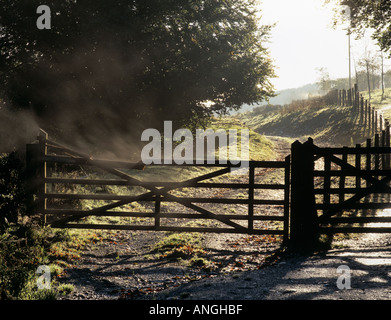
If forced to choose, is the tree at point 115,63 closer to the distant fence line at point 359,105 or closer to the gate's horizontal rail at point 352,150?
the distant fence line at point 359,105

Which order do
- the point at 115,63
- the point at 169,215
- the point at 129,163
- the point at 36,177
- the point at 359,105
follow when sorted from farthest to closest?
the point at 359,105
the point at 115,63
the point at 36,177
the point at 169,215
the point at 129,163

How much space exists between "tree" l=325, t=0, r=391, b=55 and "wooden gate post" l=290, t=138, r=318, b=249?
14.6 meters

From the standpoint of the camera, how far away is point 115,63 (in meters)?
19.5

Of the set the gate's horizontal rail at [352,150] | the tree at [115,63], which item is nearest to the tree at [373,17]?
the tree at [115,63]

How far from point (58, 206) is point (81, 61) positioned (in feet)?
34.8

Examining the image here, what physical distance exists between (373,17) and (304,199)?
1665 cm

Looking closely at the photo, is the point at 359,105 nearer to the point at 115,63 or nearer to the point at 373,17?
the point at 373,17

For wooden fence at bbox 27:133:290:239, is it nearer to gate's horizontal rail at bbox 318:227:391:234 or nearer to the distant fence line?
gate's horizontal rail at bbox 318:227:391:234

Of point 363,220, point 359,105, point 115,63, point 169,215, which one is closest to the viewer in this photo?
point 363,220

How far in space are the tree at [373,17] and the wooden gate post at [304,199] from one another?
14649 millimetres

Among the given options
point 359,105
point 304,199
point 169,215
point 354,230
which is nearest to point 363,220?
point 354,230

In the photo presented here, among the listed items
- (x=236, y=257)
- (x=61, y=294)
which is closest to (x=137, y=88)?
(x=236, y=257)

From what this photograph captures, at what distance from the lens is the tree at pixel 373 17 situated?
769 inches

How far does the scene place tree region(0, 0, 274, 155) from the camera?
61.6 feet
